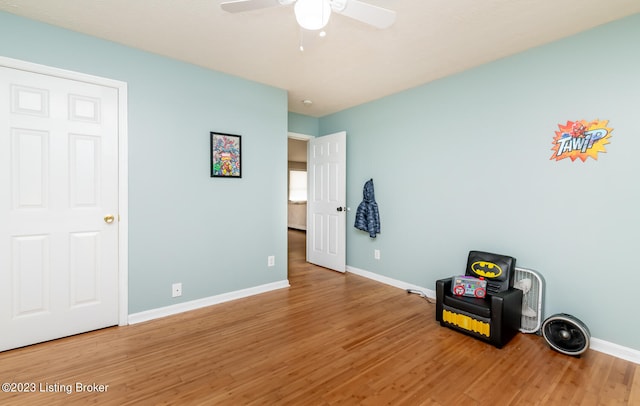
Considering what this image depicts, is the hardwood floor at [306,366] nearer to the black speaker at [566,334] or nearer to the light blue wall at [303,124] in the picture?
the black speaker at [566,334]

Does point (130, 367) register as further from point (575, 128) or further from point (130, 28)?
point (575, 128)

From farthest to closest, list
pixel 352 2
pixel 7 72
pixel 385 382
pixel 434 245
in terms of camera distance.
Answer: pixel 434 245 → pixel 7 72 → pixel 385 382 → pixel 352 2

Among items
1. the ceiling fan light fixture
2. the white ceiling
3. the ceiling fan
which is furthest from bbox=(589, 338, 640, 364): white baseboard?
the ceiling fan light fixture

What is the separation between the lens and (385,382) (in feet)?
5.92

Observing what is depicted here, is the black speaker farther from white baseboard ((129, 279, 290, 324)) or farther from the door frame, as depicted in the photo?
the door frame

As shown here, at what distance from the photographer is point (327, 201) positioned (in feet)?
14.5

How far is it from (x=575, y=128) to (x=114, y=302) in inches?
164

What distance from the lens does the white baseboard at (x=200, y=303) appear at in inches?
103

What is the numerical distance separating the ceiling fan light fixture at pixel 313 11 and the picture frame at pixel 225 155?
1.86 m

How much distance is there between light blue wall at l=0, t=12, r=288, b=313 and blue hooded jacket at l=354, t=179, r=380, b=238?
1.12 m

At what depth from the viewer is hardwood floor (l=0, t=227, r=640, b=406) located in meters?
1.67

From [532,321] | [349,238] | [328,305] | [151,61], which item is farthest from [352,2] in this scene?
[349,238]

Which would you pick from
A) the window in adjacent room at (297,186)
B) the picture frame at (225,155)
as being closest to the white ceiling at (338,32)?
the picture frame at (225,155)

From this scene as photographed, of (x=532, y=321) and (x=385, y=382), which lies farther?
(x=532, y=321)
